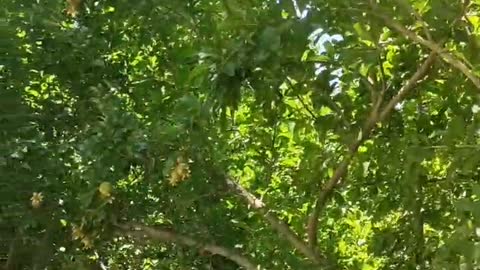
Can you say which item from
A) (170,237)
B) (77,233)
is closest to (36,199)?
(77,233)

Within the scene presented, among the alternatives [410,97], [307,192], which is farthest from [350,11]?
[307,192]

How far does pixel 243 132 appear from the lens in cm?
292

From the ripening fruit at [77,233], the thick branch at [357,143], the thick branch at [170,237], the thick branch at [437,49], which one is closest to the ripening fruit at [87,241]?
the ripening fruit at [77,233]

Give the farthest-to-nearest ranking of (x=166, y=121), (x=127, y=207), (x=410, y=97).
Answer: (x=127, y=207)
(x=166, y=121)
(x=410, y=97)

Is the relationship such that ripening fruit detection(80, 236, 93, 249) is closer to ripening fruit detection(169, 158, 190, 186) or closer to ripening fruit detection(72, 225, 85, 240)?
ripening fruit detection(72, 225, 85, 240)

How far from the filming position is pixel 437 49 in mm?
1888

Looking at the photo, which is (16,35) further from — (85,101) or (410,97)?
(410,97)

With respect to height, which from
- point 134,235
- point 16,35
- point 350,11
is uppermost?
point 16,35

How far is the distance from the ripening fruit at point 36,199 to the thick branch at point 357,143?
0.84 meters

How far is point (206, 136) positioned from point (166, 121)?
0.84 feet

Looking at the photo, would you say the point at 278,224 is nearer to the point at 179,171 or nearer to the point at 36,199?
the point at 179,171

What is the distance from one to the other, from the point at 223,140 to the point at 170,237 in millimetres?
365

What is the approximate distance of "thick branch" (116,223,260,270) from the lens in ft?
9.00

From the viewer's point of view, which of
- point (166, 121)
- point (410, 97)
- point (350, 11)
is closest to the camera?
point (350, 11)
